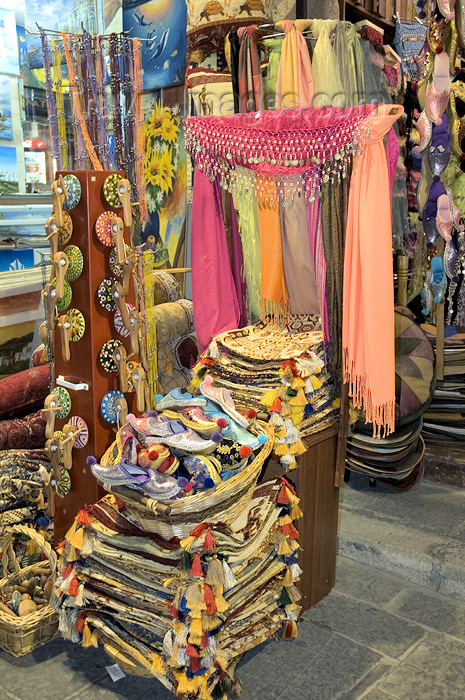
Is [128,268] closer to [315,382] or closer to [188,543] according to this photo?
[315,382]

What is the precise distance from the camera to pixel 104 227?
8.89 ft

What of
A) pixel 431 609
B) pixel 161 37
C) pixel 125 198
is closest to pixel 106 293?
pixel 125 198

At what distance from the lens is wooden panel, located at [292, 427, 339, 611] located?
2930 millimetres

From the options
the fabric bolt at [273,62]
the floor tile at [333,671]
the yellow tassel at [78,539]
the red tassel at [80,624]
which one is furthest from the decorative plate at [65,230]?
the floor tile at [333,671]

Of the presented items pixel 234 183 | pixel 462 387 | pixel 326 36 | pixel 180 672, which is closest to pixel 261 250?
pixel 234 183

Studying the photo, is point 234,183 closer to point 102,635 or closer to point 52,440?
point 52,440

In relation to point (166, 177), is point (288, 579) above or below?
below

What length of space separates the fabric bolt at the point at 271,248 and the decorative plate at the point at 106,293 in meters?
0.89

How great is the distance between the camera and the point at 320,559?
3.10 meters

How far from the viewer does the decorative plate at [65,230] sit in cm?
272

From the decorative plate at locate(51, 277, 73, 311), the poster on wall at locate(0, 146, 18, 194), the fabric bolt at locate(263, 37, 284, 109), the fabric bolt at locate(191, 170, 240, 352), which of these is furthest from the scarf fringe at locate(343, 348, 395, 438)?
the poster on wall at locate(0, 146, 18, 194)

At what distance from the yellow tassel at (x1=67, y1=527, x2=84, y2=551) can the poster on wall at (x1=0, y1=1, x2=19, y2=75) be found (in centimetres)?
382

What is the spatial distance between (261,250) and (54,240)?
1.06m

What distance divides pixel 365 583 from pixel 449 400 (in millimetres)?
1396
